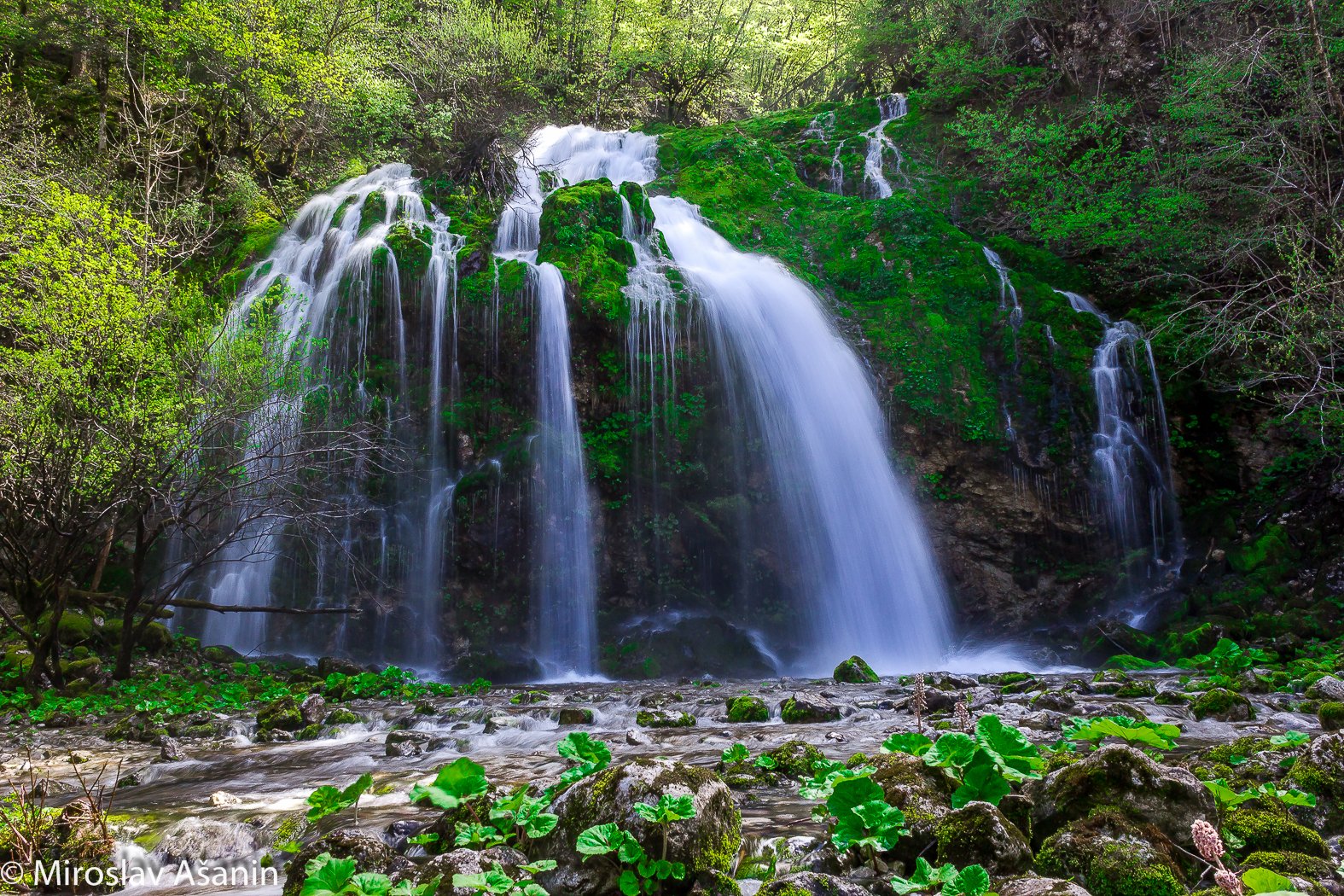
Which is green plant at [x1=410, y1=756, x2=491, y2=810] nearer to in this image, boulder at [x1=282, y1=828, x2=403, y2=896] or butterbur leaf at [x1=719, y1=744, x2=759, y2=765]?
boulder at [x1=282, y1=828, x2=403, y2=896]

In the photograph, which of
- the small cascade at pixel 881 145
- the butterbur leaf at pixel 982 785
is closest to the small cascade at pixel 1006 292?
the small cascade at pixel 881 145

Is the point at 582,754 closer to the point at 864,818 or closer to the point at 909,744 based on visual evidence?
the point at 864,818

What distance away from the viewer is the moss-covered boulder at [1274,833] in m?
2.34

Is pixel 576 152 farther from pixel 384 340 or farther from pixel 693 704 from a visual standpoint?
pixel 693 704

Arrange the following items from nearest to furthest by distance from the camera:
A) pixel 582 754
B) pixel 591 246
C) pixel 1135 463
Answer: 1. pixel 582 754
2. pixel 1135 463
3. pixel 591 246

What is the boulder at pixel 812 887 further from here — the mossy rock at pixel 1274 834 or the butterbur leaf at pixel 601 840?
the mossy rock at pixel 1274 834

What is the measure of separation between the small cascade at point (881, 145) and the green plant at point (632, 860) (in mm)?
19306

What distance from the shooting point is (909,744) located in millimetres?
3223

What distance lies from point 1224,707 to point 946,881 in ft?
18.1

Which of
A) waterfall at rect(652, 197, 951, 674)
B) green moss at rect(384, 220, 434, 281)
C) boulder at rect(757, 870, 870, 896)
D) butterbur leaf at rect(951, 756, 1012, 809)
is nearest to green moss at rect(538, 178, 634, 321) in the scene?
waterfall at rect(652, 197, 951, 674)

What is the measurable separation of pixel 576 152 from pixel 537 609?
1545 cm

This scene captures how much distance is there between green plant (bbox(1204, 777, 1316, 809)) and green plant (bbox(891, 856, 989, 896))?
1.09 metres

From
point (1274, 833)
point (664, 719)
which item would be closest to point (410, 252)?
point (664, 719)

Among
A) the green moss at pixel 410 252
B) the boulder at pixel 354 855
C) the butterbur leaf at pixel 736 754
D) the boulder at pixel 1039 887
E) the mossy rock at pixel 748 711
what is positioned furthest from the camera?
the green moss at pixel 410 252
